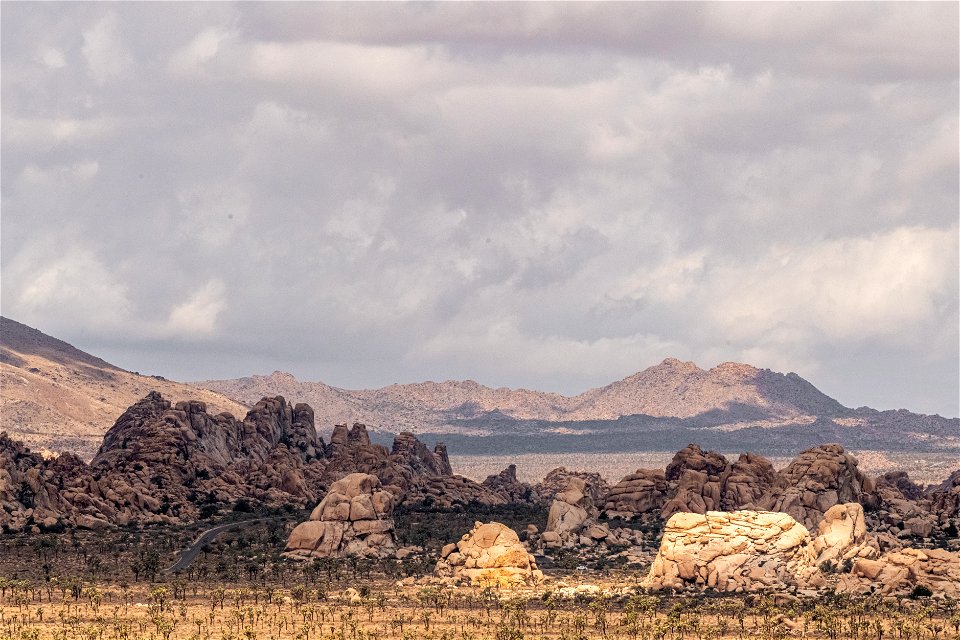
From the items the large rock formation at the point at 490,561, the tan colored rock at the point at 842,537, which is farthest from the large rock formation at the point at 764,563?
the large rock formation at the point at 490,561

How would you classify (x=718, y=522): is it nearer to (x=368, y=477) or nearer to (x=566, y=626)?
(x=566, y=626)

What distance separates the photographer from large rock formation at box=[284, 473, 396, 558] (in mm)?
180875

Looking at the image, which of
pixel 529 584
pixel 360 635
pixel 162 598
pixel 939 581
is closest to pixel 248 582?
pixel 162 598

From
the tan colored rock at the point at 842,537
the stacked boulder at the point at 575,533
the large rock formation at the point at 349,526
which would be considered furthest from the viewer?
the stacked boulder at the point at 575,533

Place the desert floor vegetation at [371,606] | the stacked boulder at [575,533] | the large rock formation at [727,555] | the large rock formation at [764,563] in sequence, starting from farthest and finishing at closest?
the stacked boulder at [575,533] < the large rock formation at [727,555] < the large rock formation at [764,563] < the desert floor vegetation at [371,606]

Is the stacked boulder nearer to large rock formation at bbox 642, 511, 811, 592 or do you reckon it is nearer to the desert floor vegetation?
the desert floor vegetation

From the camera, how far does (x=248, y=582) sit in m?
162

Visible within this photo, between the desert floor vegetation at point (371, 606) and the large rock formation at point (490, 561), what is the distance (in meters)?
2.62

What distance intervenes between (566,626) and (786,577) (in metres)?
31.1

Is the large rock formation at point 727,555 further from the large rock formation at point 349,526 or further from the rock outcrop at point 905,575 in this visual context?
the large rock formation at point 349,526

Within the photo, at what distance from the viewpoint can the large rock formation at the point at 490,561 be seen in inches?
6275

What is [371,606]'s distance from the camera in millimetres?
139750

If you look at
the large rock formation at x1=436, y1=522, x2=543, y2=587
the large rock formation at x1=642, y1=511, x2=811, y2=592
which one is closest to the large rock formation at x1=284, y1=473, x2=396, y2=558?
the large rock formation at x1=436, y1=522, x2=543, y2=587

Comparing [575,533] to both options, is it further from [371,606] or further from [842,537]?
[371,606]
